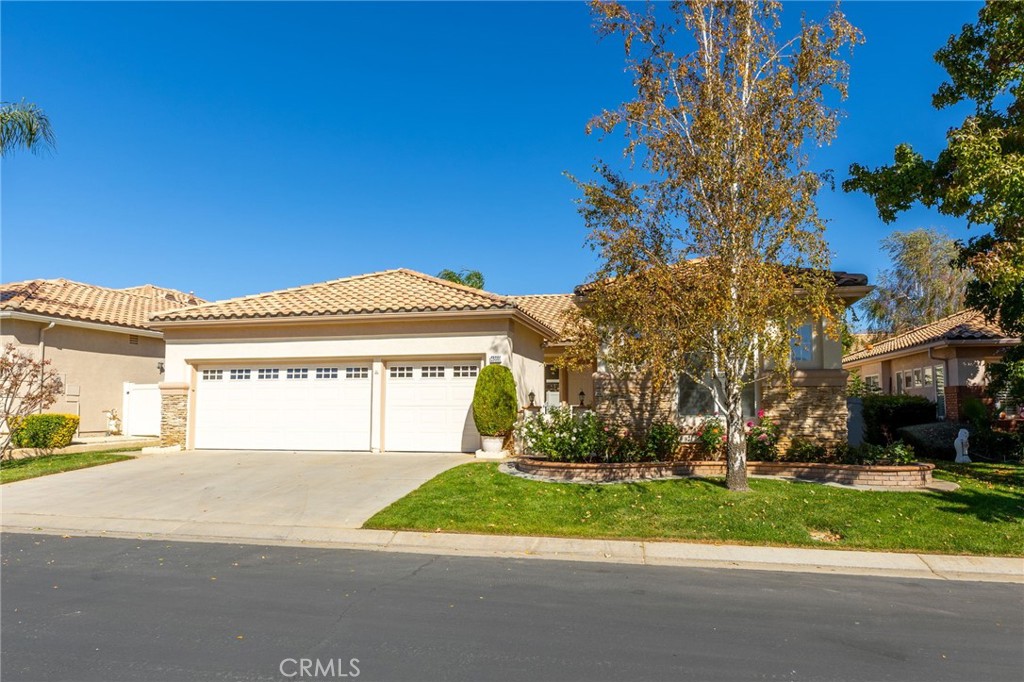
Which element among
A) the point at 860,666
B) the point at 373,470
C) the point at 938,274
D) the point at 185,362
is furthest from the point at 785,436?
the point at 938,274

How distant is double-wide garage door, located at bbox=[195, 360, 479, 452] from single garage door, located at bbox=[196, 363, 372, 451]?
0.02 m

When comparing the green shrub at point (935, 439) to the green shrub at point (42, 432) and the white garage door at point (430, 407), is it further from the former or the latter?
the green shrub at point (42, 432)

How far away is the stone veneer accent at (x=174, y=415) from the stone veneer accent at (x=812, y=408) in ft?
47.1

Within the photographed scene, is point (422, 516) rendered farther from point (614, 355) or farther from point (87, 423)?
point (87, 423)

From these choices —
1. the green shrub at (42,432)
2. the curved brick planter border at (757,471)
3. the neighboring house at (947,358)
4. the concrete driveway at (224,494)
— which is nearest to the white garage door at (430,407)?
the concrete driveway at (224,494)

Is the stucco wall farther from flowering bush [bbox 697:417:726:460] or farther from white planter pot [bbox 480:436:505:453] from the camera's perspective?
flowering bush [bbox 697:417:726:460]

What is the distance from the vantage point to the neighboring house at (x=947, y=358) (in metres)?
20.2

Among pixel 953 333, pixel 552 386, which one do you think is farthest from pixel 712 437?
pixel 953 333

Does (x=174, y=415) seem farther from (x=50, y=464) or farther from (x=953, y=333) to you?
(x=953, y=333)

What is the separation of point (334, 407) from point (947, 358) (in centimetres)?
1868

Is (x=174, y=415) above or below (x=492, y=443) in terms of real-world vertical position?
above

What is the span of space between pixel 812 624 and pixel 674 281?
5474mm

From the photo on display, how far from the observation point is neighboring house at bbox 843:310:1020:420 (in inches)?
795

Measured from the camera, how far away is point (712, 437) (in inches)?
534
